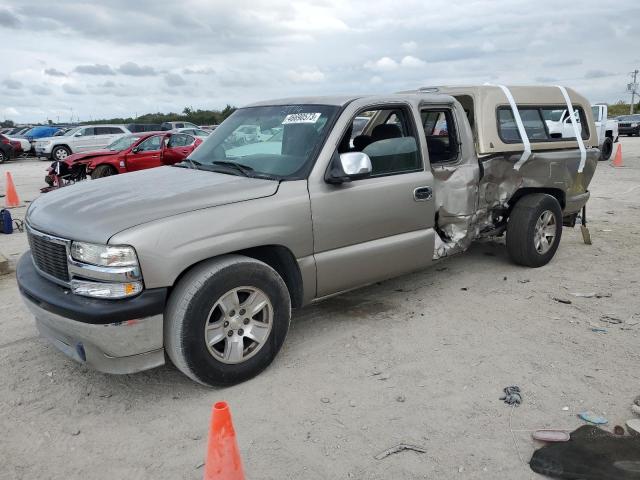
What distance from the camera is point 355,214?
3998 mm

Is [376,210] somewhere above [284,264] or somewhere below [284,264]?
above

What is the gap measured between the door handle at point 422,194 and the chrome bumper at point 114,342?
2299 millimetres

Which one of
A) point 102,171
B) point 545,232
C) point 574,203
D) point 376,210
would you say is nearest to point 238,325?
point 376,210

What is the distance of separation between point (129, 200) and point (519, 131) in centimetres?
402

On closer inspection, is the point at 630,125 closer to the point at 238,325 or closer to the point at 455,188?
the point at 455,188

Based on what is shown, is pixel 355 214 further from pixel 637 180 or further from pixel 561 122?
pixel 637 180

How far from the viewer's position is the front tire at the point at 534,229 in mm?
5574

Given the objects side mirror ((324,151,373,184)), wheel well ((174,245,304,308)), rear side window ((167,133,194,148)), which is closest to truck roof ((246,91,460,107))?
side mirror ((324,151,373,184))

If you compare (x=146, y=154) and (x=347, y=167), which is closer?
(x=347, y=167)

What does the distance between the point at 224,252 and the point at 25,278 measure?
4.60 feet

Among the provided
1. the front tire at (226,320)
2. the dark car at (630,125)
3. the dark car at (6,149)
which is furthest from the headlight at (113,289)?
the dark car at (630,125)

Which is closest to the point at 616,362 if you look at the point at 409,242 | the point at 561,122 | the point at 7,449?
the point at 409,242

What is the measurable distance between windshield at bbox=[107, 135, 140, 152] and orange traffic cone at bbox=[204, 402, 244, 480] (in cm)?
1256

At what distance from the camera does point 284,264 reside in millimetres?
3787
